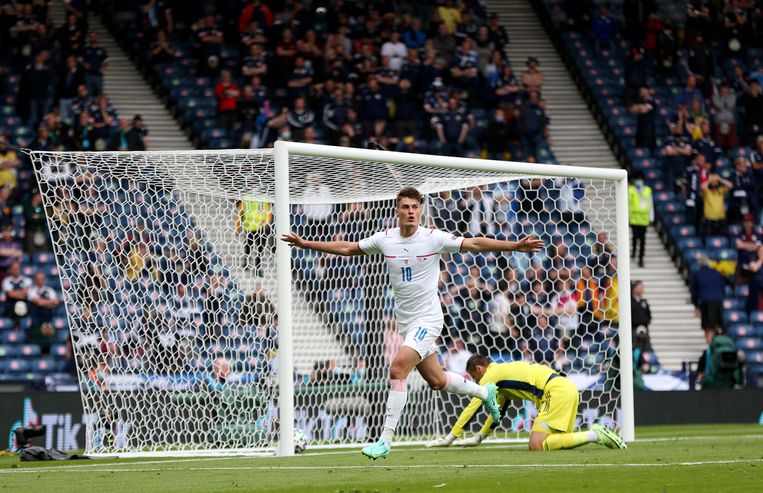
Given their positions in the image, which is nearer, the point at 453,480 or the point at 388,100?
the point at 453,480

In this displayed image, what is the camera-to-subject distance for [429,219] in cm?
1686

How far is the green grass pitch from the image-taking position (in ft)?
28.9

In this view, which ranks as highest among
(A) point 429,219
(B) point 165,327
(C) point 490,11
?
(C) point 490,11

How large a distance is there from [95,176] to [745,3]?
1976cm

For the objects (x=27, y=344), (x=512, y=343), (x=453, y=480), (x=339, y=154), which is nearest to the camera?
(x=453, y=480)

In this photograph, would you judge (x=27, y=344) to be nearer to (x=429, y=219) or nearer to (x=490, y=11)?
(x=429, y=219)

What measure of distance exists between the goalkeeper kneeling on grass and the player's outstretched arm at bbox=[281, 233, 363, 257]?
2.13 meters

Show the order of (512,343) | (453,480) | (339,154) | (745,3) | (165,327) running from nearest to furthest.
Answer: (453,480)
(339,154)
(165,327)
(512,343)
(745,3)

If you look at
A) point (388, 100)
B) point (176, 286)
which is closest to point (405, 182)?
point (176, 286)

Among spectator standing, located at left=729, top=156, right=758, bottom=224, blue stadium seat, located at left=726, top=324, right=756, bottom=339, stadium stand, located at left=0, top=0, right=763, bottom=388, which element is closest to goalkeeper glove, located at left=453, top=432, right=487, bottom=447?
stadium stand, located at left=0, top=0, right=763, bottom=388

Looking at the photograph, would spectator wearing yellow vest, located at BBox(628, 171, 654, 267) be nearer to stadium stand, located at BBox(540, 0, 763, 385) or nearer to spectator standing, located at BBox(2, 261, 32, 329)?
stadium stand, located at BBox(540, 0, 763, 385)

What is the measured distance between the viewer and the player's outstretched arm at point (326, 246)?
1166cm

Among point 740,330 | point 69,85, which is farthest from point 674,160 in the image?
point 69,85

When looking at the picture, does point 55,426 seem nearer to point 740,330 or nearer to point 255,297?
point 255,297
